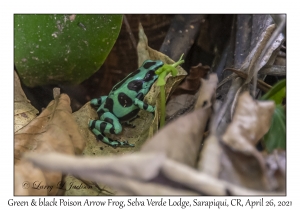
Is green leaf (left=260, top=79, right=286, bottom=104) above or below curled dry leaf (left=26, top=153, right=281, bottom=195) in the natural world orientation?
above

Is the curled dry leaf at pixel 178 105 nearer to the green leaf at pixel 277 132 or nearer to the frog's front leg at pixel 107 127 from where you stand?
the frog's front leg at pixel 107 127

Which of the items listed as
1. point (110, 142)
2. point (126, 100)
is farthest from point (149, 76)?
point (110, 142)

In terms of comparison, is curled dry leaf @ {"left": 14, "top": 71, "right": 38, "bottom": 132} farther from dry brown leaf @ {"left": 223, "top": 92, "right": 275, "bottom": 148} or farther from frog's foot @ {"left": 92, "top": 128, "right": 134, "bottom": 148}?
dry brown leaf @ {"left": 223, "top": 92, "right": 275, "bottom": 148}

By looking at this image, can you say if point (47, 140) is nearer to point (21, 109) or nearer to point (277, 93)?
point (21, 109)

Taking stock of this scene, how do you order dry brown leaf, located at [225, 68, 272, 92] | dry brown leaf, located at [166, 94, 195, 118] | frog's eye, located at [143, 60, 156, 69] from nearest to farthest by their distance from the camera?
1. dry brown leaf, located at [225, 68, 272, 92]
2. dry brown leaf, located at [166, 94, 195, 118]
3. frog's eye, located at [143, 60, 156, 69]

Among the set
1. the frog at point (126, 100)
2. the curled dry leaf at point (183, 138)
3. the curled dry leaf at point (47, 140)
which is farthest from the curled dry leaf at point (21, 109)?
the curled dry leaf at point (183, 138)

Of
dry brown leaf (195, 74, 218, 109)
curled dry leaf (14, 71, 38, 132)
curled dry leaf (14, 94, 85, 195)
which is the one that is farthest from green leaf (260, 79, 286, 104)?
curled dry leaf (14, 71, 38, 132)
